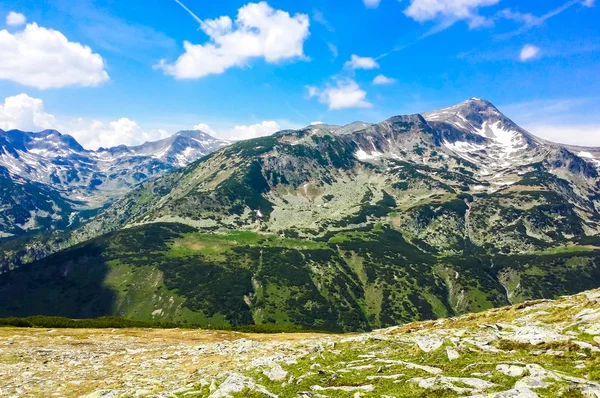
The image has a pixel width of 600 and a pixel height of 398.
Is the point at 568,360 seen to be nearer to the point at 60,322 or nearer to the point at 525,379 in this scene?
the point at 525,379

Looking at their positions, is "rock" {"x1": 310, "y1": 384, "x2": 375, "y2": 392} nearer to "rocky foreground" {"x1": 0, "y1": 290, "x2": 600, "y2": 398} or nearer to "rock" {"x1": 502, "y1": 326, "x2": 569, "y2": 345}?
"rocky foreground" {"x1": 0, "y1": 290, "x2": 600, "y2": 398}

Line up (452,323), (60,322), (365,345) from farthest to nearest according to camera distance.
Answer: (60,322)
(452,323)
(365,345)

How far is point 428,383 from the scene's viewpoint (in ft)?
58.0

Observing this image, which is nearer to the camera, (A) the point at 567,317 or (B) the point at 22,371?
(B) the point at 22,371

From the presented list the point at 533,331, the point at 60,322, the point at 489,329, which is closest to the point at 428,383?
the point at 533,331

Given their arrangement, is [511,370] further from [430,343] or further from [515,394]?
[430,343]

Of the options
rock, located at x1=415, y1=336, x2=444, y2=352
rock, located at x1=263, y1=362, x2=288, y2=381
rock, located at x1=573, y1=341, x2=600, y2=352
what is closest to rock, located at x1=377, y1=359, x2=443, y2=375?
rock, located at x1=415, y1=336, x2=444, y2=352

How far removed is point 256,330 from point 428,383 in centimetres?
6233

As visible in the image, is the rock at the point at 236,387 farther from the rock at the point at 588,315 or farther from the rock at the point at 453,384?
the rock at the point at 588,315

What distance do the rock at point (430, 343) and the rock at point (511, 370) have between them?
7.12m

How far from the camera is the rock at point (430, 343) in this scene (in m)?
26.4

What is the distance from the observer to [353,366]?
2411cm

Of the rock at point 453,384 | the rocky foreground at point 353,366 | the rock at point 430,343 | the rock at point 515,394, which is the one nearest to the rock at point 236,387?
the rocky foreground at point 353,366

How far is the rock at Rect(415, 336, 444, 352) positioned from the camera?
86.6 ft
